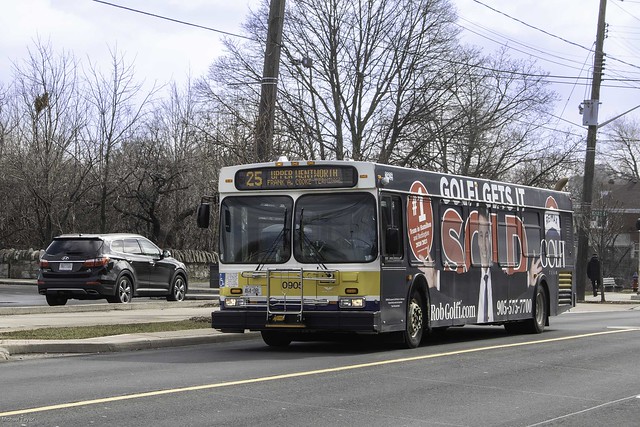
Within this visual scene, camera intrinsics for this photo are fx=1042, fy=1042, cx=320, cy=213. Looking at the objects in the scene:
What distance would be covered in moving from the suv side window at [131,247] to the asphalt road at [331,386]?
8643 millimetres

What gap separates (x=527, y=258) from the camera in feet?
66.1

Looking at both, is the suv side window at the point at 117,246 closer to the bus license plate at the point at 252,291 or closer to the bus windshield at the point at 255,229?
the bus windshield at the point at 255,229

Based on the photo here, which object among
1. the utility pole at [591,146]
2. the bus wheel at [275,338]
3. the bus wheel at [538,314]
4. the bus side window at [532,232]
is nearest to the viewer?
the bus wheel at [275,338]

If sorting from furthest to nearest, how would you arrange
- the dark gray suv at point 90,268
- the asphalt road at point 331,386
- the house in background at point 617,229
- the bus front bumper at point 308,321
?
the house in background at point 617,229 → the dark gray suv at point 90,268 → the bus front bumper at point 308,321 → the asphalt road at point 331,386

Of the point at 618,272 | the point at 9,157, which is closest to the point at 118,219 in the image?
the point at 9,157

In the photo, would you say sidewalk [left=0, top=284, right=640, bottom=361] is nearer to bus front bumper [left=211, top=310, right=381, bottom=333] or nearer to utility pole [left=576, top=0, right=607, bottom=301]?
bus front bumper [left=211, top=310, right=381, bottom=333]

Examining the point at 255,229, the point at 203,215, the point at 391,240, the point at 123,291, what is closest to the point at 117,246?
the point at 123,291

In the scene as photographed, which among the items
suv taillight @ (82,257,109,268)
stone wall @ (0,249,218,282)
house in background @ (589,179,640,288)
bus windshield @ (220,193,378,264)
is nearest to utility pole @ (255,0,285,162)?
suv taillight @ (82,257,109,268)

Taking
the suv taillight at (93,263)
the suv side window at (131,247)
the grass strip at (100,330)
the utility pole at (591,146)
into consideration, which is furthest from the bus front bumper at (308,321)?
the utility pole at (591,146)

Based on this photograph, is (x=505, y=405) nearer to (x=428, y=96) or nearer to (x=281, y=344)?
(x=281, y=344)

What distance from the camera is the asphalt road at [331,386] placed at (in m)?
9.16

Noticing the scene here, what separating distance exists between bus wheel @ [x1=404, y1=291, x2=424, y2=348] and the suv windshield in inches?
400

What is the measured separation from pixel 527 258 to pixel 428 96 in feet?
77.8

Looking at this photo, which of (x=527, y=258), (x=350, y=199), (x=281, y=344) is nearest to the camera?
(x=350, y=199)
